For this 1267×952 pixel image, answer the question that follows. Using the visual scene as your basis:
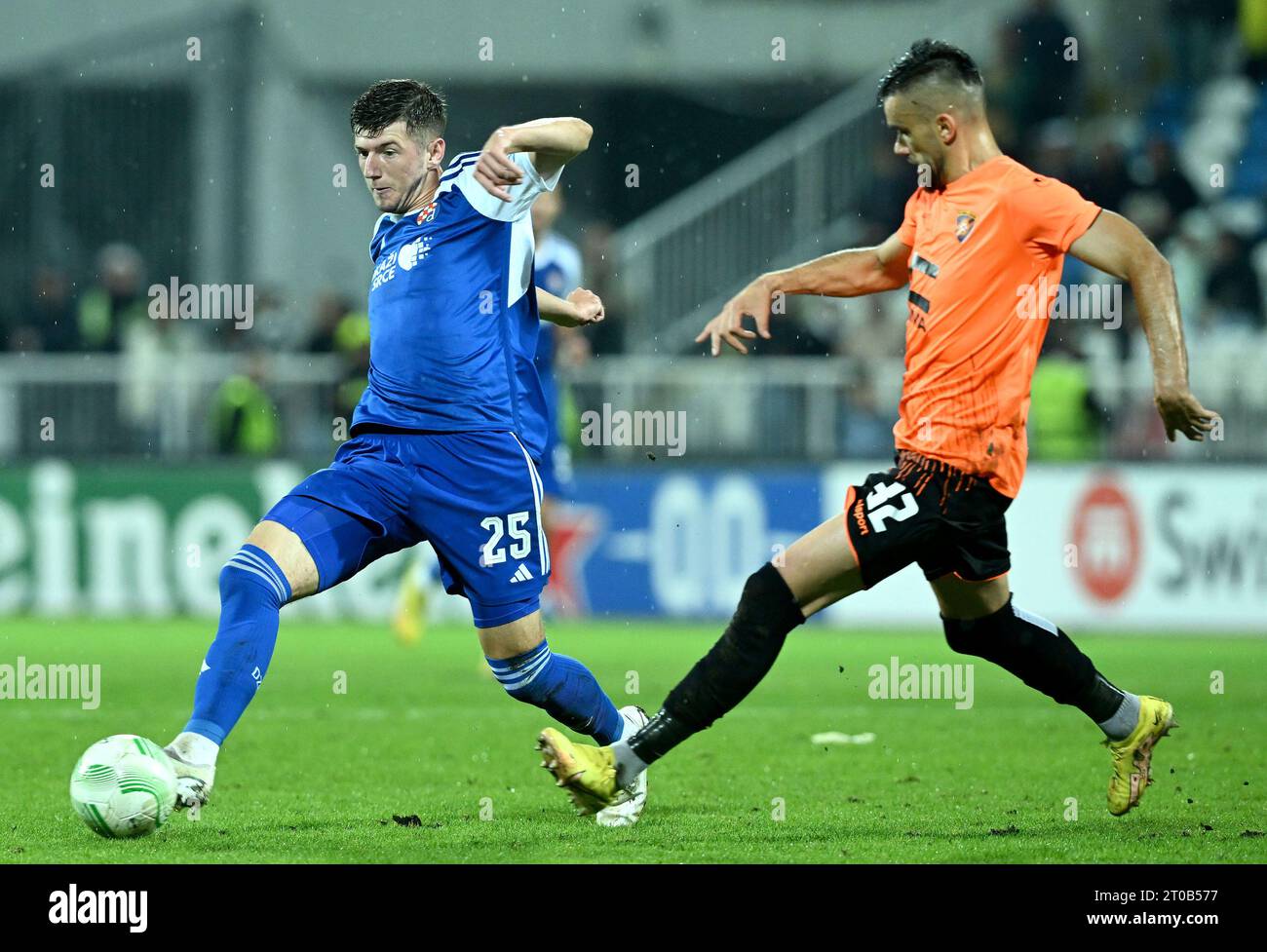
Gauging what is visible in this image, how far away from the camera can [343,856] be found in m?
5.12

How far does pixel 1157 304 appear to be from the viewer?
17.7 ft

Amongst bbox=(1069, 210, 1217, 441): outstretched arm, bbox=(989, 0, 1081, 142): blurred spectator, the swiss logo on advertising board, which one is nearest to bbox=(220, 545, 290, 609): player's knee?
bbox=(1069, 210, 1217, 441): outstretched arm

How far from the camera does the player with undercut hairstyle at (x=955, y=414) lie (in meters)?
5.48

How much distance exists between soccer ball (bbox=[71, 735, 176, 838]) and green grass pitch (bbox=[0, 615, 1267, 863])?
0.20 meters

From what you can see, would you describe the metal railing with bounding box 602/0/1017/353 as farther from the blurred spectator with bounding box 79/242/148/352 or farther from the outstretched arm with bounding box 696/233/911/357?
the outstretched arm with bounding box 696/233/911/357

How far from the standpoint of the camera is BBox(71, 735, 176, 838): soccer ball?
15.9 feet

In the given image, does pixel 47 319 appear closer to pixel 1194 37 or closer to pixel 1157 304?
pixel 1194 37

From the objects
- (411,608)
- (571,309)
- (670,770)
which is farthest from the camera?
(411,608)

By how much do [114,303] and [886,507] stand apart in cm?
1240

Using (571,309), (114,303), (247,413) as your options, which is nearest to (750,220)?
(247,413)
